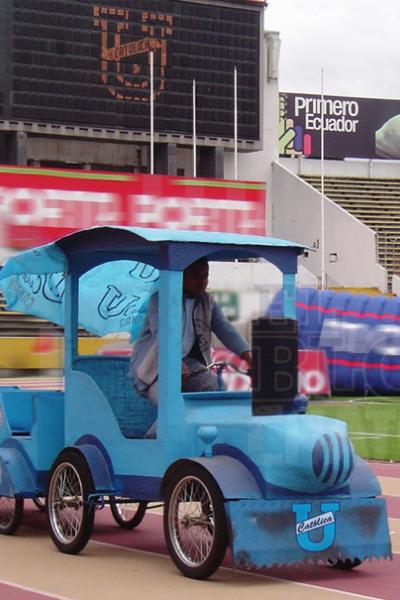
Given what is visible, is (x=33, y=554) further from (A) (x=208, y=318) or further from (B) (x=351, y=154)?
(B) (x=351, y=154)

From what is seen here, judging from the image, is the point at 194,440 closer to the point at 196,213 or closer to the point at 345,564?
the point at 345,564

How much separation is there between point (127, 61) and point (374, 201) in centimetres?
1842

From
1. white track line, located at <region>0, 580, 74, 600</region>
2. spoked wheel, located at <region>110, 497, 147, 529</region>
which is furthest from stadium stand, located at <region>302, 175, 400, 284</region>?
white track line, located at <region>0, 580, 74, 600</region>

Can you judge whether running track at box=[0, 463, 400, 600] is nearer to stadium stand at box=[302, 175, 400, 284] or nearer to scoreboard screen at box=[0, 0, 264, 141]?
scoreboard screen at box=[0, 0, 264, 141]

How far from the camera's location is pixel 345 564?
909 cm

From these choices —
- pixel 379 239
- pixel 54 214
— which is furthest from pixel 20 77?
pixel 379 239

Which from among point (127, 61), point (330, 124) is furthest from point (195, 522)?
point (330, 124)

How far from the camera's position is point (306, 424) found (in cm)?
850

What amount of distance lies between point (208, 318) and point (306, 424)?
1304mm

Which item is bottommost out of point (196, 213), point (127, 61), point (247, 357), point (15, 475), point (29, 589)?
point (29, 589)

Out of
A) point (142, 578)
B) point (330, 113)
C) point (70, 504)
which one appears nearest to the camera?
point (142, 578)

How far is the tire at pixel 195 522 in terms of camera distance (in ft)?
27.4

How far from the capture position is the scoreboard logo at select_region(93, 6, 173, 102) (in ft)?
184

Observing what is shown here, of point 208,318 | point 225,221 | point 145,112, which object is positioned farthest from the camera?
point 145,112
